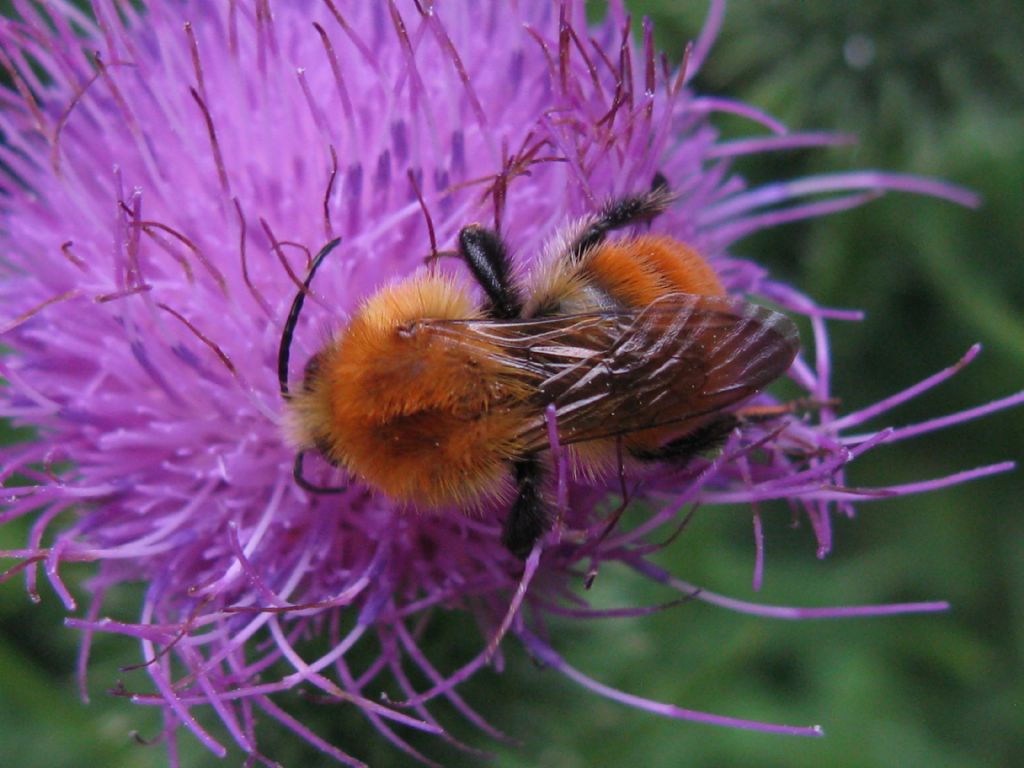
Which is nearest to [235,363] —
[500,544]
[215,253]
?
[215,253]

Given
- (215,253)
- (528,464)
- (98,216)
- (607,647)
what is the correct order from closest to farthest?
(528,464) < (215,253) < (98,216) < (607,647)

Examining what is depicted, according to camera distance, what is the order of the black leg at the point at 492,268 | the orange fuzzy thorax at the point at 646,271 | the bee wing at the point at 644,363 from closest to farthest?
the bee wing at the point at 644,363 → the orange fuzzy thorax at the point at 646,271 → the black leg at the point at 492,268

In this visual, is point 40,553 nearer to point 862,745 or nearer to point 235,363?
point 235,363

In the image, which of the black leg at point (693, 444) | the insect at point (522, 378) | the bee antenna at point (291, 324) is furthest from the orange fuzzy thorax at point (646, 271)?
the bee antenna at point (291, 324)

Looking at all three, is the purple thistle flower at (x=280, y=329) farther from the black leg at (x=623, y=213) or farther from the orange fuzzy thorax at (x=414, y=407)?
the orange fuzzy thorax at (x=414, y=407)

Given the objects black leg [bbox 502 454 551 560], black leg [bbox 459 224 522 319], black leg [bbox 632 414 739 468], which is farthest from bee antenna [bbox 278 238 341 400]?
black leg [bbox 632 414 739 468]

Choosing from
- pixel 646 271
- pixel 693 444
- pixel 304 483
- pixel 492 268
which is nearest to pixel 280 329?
pixel 304 483
